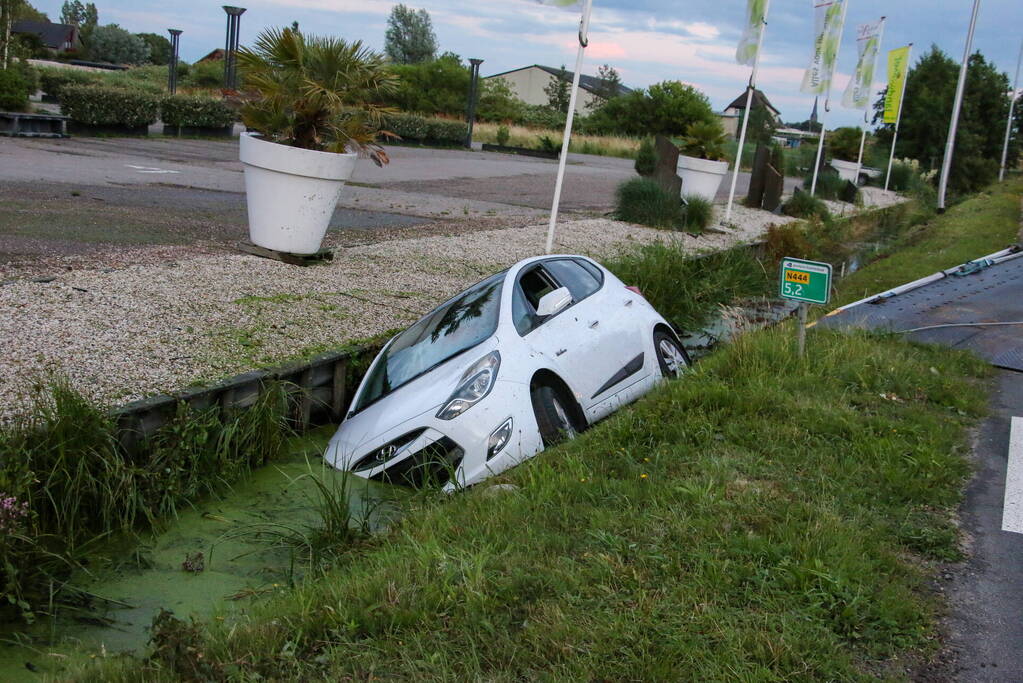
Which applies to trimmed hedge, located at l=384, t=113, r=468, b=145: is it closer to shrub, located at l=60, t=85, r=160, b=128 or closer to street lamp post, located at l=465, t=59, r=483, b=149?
street lamp post, located at l=465, t=59, r=483, b=149

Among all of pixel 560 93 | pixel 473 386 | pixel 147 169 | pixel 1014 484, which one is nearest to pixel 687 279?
pixel 473 386

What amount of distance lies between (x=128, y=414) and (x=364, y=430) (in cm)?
147

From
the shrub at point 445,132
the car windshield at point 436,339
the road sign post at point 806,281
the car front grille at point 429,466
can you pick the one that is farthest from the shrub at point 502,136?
the car front grille at point 429,466

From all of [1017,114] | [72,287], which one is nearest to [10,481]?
[72,287]

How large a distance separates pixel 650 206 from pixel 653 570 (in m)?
14.9

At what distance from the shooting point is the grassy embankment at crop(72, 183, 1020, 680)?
3.54 metres

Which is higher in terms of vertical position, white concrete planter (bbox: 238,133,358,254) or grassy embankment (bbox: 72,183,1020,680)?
white concrete planter (bbox: 238,133,358,254)

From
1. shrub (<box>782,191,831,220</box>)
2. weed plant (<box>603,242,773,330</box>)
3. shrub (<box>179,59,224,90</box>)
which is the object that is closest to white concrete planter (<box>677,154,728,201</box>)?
shrub (<box>782,191,831,220</box>)

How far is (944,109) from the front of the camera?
55375mm

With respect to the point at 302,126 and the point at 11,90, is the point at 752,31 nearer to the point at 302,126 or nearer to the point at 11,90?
the point at 302,126

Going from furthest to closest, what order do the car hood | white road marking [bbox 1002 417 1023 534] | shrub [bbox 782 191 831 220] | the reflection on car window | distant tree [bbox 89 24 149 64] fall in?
1. distant tree [bbox 89 24 149 64]
2. shrub [bbox 782 191 831 220]
3. the reflection on car window
4. the car hood
5. white road marking [bbox 1002 417 1023 534]

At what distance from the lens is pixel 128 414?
6.05 m

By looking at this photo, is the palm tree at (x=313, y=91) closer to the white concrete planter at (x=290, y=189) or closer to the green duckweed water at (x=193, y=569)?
the white concrete planter at (x=290, y=189)

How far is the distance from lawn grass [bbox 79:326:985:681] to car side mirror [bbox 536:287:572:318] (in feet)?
4.02
